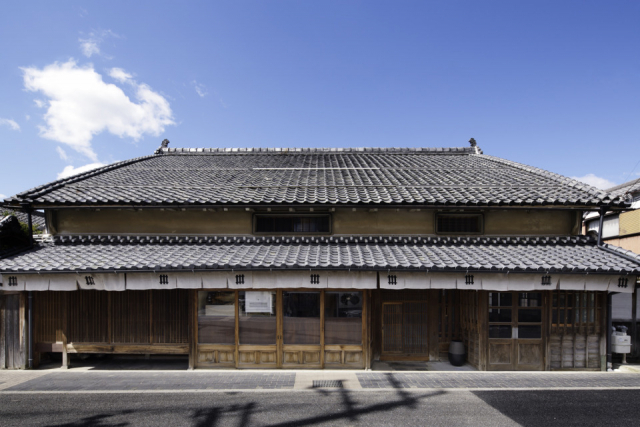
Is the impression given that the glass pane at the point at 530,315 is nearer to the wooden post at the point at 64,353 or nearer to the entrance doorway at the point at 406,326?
the entrance doorway at the point at 406,326

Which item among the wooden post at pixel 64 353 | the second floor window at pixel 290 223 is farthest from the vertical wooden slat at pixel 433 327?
the wooden post at pixel 64 353

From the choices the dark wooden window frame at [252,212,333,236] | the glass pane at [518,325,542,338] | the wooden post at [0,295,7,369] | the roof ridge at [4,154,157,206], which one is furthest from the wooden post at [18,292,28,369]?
the glass pane at [518,325,542,338]

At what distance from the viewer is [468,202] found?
9938mm

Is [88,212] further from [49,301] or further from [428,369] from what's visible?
[428,369]

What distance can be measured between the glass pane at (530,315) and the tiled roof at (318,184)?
3.25 m

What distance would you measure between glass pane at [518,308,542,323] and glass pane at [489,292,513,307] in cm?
44

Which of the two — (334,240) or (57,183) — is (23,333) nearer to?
(57,183)

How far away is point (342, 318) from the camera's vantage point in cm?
962

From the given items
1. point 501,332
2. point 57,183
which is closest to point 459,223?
point 501,332

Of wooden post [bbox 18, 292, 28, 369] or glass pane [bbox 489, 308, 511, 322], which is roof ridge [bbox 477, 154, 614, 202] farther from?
wooden post [bbox 18, 292, 28, 369]

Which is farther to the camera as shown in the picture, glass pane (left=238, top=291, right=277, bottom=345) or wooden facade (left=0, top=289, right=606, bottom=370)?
glass pane (left=238, top=291, right=277, bottom=345)

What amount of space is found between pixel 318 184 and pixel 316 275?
4.18 metres

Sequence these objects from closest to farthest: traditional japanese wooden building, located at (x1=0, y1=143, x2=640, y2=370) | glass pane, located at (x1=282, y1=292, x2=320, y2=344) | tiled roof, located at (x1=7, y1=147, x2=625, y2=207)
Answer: traditional japanese wooden building, located at (x1=0, y1=143, x2=640, y2=370) → glass pane, located at (x1=282, y1=292, x2=320, y2=344) → tiled roof, located at (x1=7, y1=147, x2=625, y2=207)

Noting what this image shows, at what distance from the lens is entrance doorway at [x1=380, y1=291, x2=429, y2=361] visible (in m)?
10.5
